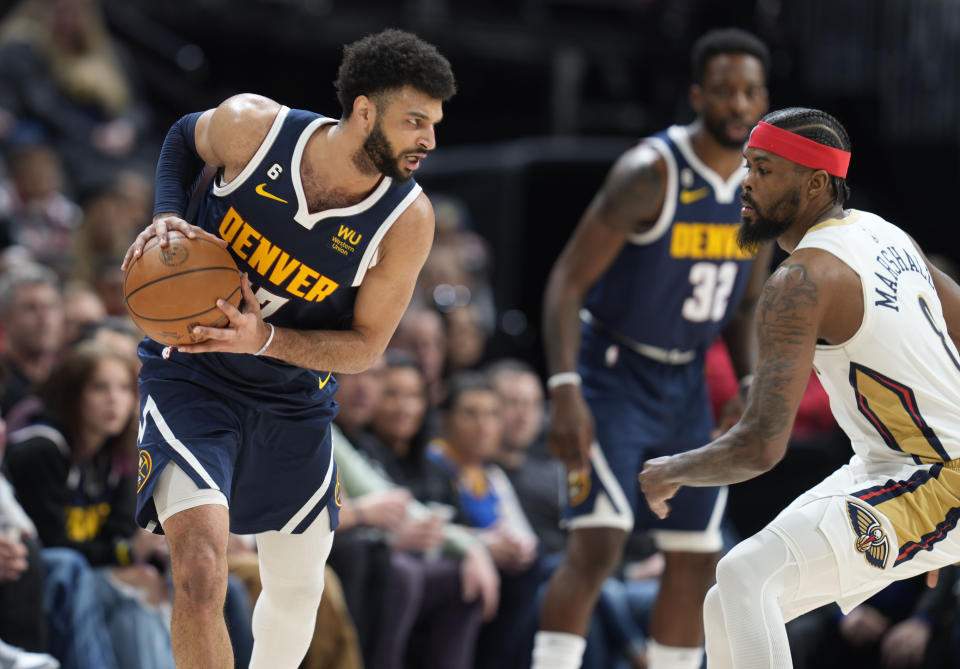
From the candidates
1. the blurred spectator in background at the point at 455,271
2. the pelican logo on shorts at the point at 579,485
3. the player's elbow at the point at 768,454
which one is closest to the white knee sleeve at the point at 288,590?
the pelican logo on shorts at the point at 579,485

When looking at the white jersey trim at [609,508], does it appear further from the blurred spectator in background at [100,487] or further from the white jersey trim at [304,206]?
the blurred spectator in background at [100,487]

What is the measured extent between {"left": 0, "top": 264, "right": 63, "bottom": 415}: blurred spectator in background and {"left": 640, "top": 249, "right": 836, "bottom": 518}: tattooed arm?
405 centimetres

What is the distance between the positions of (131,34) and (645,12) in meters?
5.26

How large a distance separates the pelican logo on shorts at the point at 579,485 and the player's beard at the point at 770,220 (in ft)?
4.60

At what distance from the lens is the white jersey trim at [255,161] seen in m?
3.98

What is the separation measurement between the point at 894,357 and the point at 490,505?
3676mm

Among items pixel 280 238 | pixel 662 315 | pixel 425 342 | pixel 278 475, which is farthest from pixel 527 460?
pixel 280 238

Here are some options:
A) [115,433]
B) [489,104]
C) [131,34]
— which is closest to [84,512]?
[115,433]

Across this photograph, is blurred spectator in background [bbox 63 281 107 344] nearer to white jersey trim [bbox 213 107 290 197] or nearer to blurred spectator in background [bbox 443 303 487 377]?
blurred spectator in background [bbox 443 303 487 377]

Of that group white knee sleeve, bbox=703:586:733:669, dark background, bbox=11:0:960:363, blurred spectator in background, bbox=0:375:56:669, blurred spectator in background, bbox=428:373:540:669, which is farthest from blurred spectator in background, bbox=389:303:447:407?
white knee sleeve, bbox=703:586:733:669

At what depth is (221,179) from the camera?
407 centimetres

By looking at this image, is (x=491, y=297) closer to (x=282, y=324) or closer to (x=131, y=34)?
(x=131, y=34)

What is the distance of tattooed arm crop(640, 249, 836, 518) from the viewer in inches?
138

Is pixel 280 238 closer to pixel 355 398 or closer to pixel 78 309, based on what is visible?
pixel 355 398
